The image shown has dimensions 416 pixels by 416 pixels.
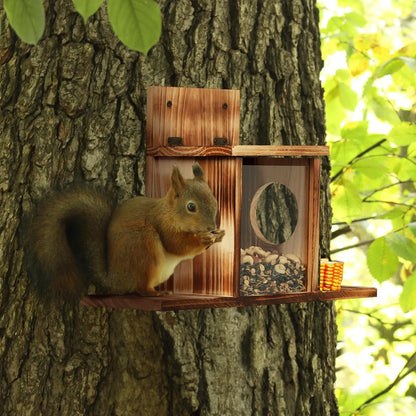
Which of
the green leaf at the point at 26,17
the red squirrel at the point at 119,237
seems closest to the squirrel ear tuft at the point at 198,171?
the red squirrel at the point at 119,237

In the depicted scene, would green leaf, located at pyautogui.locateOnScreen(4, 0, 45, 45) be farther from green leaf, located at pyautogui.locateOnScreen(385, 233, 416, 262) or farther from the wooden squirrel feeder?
green leaf, located at pyautogui.locateOnScreen(385, 233, 416, 262)

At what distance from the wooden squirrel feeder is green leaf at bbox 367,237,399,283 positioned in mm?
311

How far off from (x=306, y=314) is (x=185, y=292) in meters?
0.59

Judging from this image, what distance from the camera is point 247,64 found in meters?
1.74

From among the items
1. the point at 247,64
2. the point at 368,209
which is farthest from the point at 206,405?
the point at 368,209

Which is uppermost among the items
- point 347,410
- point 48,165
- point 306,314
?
point 48,165

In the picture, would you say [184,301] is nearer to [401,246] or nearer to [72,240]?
[72,240]

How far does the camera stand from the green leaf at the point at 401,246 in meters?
1.61

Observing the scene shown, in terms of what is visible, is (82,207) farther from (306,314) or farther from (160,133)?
(306,314)

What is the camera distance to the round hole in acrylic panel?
152cm

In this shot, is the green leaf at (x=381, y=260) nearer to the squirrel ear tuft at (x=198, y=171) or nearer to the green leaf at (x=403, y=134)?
the green leaf at (x=403, y=134)

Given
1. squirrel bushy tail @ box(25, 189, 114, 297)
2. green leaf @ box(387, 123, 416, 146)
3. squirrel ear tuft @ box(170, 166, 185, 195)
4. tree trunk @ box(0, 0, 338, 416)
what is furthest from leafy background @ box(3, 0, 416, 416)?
squirrel bushy tail @ box(25, 189, 114, 297)

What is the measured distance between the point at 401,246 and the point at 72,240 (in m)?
0.80

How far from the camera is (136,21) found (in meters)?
0.88
